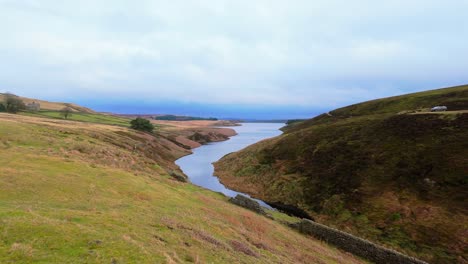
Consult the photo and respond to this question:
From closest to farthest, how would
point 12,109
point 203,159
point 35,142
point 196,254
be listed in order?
point 196,254 < point 35,142 < point 203,159 < point 12,109

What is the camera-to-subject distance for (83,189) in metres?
26.8

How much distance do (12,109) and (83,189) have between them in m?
131

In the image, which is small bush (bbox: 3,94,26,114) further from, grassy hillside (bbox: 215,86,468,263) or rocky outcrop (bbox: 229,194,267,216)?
rocky outcrop (bbox: 229,194,267,216)

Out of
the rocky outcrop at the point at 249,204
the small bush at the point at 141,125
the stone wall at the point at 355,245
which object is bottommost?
the stone wall at the point at 355,245

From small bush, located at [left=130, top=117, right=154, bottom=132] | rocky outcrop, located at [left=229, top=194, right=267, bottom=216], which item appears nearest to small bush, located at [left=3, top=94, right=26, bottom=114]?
small bush, located at [left=130, top=117, right=154, bottom=132]

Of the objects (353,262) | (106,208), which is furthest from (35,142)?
(353,262)

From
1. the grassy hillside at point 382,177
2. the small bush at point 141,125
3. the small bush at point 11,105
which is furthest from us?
the small bush at point 141,125

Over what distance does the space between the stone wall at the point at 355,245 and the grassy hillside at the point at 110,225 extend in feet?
6.88

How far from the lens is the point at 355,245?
106 ft

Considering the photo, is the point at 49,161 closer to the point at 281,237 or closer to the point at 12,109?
the point at 281,237

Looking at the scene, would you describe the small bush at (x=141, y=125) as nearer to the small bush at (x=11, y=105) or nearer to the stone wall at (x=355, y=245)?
the small bush at (x=11, y=105)

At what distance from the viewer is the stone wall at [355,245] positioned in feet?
98.8

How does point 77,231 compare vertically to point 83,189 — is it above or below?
above

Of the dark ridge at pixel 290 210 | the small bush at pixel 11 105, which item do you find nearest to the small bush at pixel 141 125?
the small bush at pixel 11 105
